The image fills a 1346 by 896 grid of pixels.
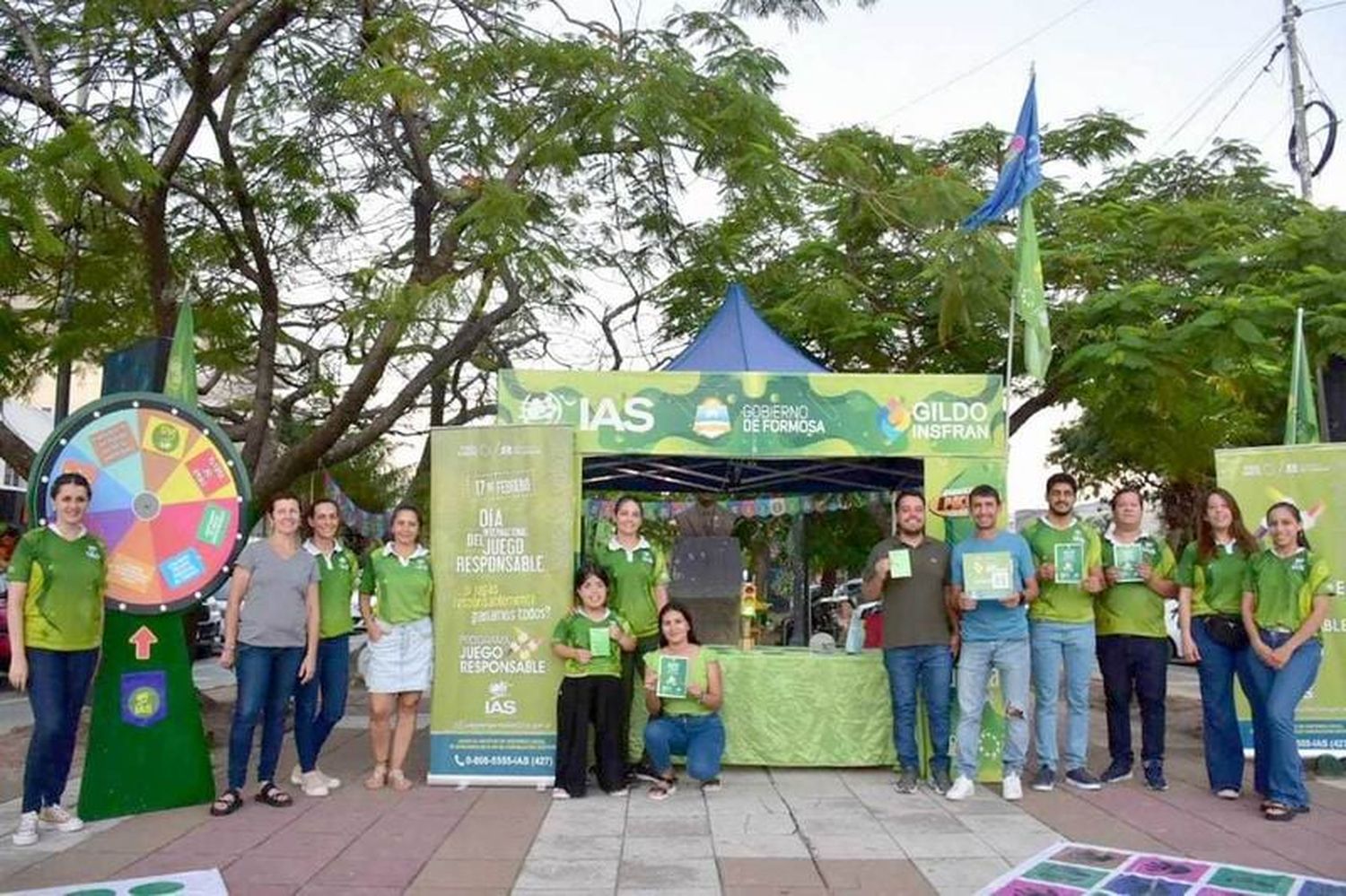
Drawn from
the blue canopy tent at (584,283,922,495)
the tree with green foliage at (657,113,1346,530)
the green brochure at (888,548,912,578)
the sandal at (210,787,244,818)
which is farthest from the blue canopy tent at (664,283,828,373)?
the sandal at (210,787,244,818)

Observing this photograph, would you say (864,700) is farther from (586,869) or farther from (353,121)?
(353,121)

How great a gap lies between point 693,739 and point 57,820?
3476mm

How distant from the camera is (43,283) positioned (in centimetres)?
1078

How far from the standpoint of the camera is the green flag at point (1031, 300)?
26.6ft

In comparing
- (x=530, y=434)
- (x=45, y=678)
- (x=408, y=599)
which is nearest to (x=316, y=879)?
(x=45, y=678)

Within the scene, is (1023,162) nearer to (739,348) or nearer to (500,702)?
(739,348)

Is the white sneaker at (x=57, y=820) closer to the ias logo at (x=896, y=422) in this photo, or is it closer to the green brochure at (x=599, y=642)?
the green brochure at (x=599, y=642)

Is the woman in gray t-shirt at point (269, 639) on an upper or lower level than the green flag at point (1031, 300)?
lower

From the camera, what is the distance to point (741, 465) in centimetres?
1080

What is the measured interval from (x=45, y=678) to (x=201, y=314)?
235 inches

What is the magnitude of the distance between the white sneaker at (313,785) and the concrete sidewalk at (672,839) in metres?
0.08

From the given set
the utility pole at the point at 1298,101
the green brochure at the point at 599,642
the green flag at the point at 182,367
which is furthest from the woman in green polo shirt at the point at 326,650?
the utility pole at the point at 1298,101

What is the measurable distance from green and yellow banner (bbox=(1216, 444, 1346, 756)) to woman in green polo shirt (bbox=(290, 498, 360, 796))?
5.77m

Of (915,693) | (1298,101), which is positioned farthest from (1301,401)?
(1298,101)
